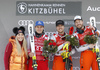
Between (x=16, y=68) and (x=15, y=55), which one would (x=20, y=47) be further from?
(x=16, y=68)

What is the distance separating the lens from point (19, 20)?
4957mm

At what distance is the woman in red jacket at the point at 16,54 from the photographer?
3.88m

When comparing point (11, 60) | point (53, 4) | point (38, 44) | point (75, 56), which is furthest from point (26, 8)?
point (75, 56)

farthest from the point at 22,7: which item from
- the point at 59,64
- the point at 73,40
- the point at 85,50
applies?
the point at 85,50

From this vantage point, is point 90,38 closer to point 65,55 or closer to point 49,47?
point 65,55

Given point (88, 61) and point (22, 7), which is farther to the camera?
point (22, 7)

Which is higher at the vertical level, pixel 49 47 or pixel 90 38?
pixel 90 38

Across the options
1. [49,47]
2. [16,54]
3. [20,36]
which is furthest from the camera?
[20,36]

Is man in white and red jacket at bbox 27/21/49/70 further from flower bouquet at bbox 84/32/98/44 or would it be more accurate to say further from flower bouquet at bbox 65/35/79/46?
flower bouquet at bbox 84/32/98/44

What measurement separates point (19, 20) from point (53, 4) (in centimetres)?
116

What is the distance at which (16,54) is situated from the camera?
390cm

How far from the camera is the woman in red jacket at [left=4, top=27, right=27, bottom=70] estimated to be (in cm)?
388

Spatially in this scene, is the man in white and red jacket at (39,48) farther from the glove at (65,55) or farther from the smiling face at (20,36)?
the glove at (65,55)

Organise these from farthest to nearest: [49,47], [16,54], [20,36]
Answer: [20,36] < [16,54] < [49,47]
